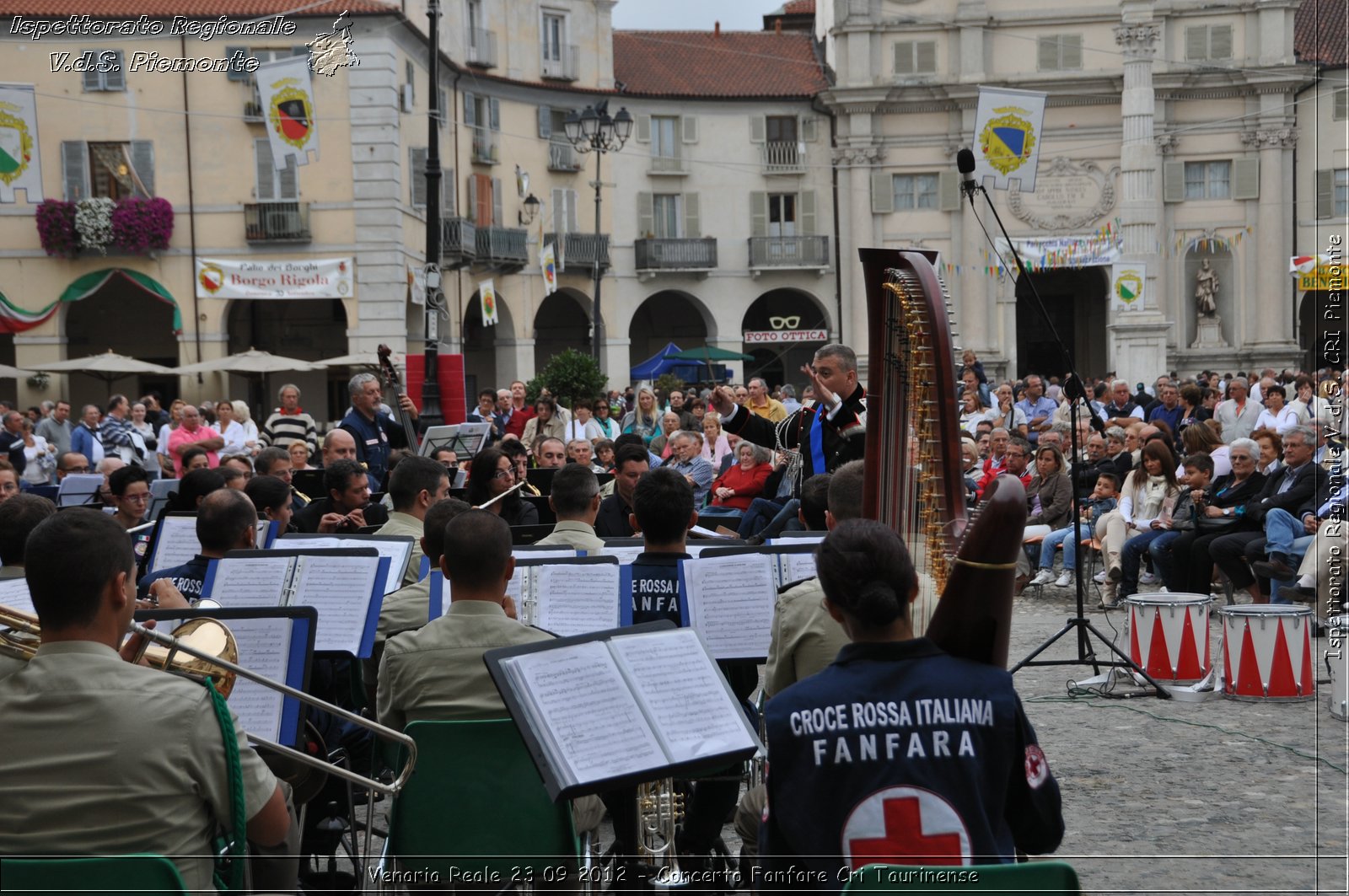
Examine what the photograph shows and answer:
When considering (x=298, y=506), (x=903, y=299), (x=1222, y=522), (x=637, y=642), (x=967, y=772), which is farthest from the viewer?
(x=1222, y=522)

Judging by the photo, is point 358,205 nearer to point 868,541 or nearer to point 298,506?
point 298,506

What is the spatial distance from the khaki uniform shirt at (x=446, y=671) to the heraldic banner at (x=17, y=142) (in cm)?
1453

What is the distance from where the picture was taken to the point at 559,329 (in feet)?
138

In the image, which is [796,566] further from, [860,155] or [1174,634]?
[860,155]

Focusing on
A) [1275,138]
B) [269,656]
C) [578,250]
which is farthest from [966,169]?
[1275,138]

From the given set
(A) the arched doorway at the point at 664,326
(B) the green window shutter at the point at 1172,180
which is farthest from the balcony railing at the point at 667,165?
(B) the green window shutter at the point at 1172,180

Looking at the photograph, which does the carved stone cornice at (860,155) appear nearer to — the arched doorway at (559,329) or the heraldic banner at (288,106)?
the arched doorway at (559,329)

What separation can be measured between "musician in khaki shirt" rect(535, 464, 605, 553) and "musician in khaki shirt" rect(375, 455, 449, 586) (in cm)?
74

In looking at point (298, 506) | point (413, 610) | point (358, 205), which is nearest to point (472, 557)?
point (413, 610)

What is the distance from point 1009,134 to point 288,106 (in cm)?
905

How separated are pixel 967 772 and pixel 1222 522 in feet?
28.7

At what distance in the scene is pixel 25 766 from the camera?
9.83 feet

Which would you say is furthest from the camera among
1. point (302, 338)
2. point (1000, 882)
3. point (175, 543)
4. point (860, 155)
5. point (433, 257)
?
point (860, 155)

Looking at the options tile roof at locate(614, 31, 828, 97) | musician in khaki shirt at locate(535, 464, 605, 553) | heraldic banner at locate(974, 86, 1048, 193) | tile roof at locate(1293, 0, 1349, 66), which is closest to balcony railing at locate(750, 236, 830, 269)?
tile roof at locate(614, 31, 828, 97)
